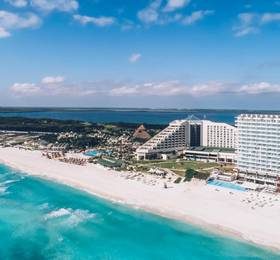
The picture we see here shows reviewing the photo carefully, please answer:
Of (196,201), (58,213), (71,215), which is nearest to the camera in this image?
(71,215)

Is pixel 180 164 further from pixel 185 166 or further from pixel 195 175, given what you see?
pixel 195 175

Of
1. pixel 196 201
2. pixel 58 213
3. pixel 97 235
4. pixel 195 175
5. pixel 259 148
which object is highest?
pixel 259 148

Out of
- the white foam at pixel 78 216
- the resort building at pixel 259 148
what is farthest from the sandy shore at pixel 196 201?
the resort building at pixel 259 148

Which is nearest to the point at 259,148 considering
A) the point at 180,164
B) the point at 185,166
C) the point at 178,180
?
the point at 178,180

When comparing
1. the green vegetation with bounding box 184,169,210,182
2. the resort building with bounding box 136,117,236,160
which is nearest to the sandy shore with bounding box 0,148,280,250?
the green vegetation with bounding box 184,169,210,182

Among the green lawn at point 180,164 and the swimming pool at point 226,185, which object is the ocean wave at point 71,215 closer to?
the swimming pool at point 226,185

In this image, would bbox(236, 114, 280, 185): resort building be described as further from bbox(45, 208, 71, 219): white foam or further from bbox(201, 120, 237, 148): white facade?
bbox(45, 208, 71, 219): white foam
